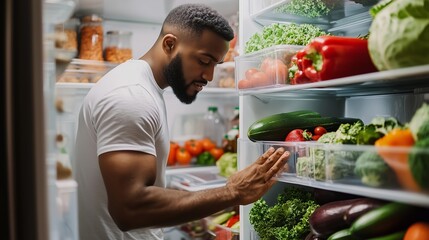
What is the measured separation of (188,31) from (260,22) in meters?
0.38

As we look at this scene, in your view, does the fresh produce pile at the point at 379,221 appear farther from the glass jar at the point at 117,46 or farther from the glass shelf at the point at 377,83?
the glass jar at the point at 117,46

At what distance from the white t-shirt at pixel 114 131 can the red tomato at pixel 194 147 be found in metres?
1.20

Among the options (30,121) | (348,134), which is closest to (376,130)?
(348,134)

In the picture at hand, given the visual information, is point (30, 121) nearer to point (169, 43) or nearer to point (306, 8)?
point (169, 43)

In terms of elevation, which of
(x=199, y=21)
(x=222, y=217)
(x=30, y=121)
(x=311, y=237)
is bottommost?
(x=222, y=217)

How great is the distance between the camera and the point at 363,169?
1006 mm

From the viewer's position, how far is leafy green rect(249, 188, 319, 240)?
1.43 meters

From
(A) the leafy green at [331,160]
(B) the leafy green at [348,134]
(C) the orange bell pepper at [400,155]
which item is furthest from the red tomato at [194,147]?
(C) the orange bell pepper at [400,155]

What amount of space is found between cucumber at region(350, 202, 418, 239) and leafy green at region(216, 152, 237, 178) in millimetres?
1461

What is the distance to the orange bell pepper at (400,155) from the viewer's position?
880 millimetres

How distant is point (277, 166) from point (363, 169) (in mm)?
384

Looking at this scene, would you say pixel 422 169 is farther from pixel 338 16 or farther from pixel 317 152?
pixel 338 16

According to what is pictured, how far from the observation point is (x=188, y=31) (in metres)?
1.48

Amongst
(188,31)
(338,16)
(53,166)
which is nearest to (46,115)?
(53,166)
